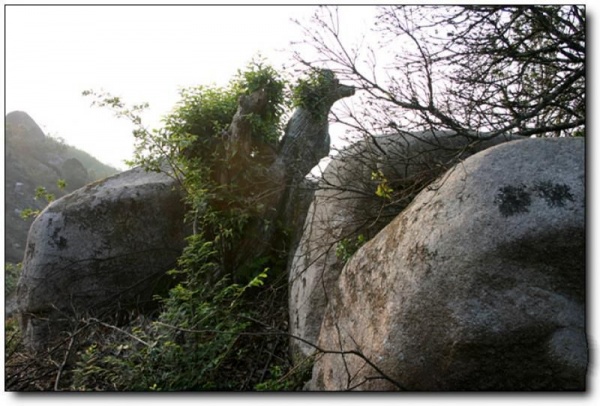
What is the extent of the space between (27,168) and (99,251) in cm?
139

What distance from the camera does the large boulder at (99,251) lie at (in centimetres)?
501

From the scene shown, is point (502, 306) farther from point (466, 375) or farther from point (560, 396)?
point (560, 396)

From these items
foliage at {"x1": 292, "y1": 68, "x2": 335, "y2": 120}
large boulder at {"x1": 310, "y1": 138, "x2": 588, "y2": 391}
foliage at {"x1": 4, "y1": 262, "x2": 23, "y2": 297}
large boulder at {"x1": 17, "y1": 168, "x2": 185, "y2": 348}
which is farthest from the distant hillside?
large boulder at {"x1": 310, "y1": 138, "x2": 588, "y2": 391}

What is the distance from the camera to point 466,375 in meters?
2.44

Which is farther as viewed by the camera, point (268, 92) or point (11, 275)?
point (11, 275)

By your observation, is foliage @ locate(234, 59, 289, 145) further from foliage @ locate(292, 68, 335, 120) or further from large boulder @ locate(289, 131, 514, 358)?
large boulder @ locate(289, 131, 514, 358)

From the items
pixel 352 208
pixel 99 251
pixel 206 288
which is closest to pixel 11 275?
pixel 99 251

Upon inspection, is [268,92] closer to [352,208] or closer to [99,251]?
[352,208]

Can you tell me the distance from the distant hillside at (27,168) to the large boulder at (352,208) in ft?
8.67

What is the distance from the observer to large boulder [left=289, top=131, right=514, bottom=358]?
149 inches

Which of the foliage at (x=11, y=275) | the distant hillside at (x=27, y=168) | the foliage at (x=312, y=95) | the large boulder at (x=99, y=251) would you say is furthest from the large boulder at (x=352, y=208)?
the foliage at (x=11, y=275)

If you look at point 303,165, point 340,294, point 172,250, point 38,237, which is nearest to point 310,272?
point 340,294

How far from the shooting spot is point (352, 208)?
422cm

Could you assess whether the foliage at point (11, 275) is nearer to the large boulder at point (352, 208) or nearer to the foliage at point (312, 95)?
the large boulder at point (352, 208)
